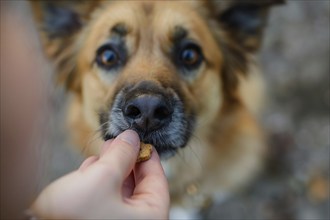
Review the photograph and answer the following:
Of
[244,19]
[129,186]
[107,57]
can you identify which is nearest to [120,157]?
[129,186]

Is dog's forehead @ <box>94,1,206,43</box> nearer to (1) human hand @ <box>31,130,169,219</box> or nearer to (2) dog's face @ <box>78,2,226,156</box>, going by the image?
(2) dog's face @ <box>78,2,226,156</box>

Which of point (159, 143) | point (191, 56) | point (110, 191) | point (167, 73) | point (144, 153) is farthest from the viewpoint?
point (191, 56)

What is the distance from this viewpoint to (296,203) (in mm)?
3059

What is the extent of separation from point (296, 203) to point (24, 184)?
2.48 m

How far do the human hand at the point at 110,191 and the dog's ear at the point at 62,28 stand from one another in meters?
1.20

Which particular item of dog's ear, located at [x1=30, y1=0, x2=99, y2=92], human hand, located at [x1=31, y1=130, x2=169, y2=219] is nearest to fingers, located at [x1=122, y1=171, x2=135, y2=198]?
human hand, located at [x1=31, y1=130, x2=169, y2=219]

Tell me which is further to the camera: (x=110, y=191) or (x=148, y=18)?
(x=148, y=18)

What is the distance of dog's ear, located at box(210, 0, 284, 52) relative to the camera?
7.86ft

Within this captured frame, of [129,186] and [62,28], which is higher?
[62,28]

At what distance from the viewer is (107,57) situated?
7.18 feet

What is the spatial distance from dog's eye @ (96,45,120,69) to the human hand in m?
0.89

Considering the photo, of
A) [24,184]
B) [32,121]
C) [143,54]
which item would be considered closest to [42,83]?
[32,121]

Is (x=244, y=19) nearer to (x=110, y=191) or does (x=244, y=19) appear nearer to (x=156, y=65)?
(x=156, y=65)

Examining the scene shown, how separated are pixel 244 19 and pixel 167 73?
2.02 ft
